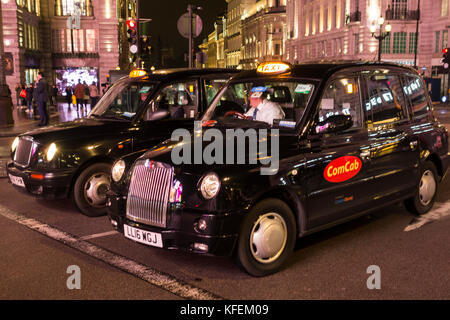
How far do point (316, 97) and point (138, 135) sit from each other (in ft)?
9.73

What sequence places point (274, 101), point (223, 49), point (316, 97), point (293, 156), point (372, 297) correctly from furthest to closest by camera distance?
point (223, 49)
point (274, 101)
point (316, 97)
point (293, 156)
point (372, 297)

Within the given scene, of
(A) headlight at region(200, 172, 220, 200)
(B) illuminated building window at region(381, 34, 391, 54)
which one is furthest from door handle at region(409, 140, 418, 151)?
(B) illuminated building window at region(381, 34, 391, 54)

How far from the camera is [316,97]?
205 inches

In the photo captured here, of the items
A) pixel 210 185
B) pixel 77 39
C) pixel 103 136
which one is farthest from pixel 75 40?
pixel 210 185

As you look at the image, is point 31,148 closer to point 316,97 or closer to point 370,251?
point 316,97

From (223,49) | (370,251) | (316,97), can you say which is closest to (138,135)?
(316,97)

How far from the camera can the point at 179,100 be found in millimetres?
7949

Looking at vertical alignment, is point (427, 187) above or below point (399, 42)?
below

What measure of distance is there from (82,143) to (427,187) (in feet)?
14.9

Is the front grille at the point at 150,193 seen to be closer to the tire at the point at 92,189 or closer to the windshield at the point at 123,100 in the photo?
the tire at the point at 92,189

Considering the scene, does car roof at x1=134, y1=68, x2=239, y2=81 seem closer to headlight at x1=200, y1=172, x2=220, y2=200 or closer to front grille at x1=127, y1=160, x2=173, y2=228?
front grille at x1=127, y1=160, x2=173, y2=228

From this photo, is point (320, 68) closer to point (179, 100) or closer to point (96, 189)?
point (179, 100)

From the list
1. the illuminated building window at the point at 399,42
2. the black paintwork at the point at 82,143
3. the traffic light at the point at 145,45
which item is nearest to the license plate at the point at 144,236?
the black paintwork at the point at 82,143

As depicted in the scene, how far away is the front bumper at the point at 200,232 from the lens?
431cm
